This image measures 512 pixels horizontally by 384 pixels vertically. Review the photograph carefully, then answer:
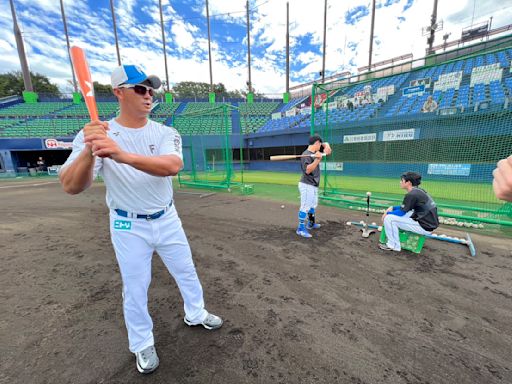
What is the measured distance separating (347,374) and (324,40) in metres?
33.9

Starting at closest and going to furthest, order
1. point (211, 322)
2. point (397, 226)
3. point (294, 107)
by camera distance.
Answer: point (211, 322), point (397, 226), point (294, 107)

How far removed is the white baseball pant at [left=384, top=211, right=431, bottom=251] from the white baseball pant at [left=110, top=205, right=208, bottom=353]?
357 centimetres

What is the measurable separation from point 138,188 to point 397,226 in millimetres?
4163

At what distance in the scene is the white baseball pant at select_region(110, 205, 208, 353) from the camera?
5.89 feet

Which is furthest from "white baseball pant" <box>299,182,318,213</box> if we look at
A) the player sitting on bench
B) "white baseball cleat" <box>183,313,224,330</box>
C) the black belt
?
the black belt

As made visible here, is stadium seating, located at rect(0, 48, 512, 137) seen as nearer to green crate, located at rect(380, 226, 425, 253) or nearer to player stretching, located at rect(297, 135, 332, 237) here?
player stretching, located at rect(297, 135, 332, 237)

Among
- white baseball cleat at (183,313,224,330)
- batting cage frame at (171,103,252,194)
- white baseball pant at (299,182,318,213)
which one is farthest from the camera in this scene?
batting cage frame at (171,103,252,194)

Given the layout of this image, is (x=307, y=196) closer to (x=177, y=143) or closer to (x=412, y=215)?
(x=412, y=215)

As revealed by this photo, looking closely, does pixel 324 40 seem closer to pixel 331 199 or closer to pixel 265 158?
pixel 265 158

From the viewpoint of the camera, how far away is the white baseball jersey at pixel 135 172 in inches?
68.1

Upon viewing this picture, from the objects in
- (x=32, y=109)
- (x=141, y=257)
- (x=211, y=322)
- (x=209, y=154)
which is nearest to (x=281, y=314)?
(x=211, y=322)

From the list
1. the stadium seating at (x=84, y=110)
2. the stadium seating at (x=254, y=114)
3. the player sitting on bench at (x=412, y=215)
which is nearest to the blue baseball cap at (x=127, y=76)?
the player sitting on bench at (x=412, y=215)

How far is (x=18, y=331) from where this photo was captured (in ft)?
7.97

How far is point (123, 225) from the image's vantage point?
179 cm
